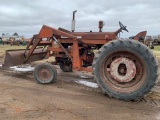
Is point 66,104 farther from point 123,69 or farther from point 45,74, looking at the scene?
point 45,74

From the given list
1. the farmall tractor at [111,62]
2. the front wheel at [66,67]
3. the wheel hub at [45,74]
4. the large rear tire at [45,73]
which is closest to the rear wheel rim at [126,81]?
the farmall tractor at [111,62]

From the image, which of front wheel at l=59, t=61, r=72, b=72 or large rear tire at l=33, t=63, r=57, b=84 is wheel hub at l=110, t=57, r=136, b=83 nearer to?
large rear tire at l=33, t=63, r=57, b=84

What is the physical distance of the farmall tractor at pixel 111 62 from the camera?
5.25 meters

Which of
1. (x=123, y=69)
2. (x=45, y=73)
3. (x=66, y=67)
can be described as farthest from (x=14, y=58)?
(x=123, y=69)

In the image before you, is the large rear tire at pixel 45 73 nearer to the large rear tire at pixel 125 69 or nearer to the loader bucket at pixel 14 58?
the loader bucket at pixel 14 58

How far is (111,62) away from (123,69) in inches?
13.2

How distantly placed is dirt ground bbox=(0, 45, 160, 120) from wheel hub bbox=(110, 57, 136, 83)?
53 cm

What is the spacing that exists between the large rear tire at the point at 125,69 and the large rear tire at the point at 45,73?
172 centimetres

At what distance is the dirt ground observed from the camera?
4393 mm

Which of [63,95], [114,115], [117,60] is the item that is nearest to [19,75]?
[63,95]

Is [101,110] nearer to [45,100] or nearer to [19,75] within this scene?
[45,100]

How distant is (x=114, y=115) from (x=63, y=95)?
1705mm

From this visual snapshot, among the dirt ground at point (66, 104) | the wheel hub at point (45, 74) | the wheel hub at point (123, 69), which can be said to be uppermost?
the wheel hub at point (123, 69)

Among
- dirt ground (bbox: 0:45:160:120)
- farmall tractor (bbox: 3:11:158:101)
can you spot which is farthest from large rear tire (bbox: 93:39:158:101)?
dirt ground (bbox: 0:45:160:120)
